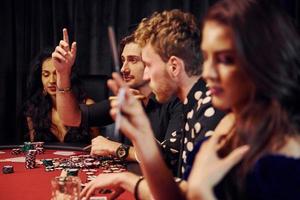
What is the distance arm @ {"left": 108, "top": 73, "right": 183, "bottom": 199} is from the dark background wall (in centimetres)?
274

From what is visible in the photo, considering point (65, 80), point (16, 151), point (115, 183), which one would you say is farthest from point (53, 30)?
point (115, 183)

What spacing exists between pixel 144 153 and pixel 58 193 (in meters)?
0.40

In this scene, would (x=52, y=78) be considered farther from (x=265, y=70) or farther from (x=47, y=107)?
(x=265, y=70)

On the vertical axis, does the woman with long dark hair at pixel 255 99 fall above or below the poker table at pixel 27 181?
above

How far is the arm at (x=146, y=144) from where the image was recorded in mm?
1218

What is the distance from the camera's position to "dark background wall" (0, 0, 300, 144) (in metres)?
4.19

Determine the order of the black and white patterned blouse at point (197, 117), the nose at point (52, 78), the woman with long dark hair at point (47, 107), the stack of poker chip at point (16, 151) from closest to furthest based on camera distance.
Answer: the black and white patterned blouse at point (197, 117)
the stack of poker chip at point (16, 151)
the woman with long dark hair at point (47, 107)
the nose at point (52, 78)

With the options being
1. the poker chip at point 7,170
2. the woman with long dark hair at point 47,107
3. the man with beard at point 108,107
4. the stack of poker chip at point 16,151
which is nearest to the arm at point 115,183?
the man with beard at point 108,107

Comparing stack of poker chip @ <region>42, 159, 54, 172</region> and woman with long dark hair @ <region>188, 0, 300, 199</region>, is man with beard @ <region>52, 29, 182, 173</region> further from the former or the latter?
woman with long dark hair @ <region>188, 0, 300, 199</region>

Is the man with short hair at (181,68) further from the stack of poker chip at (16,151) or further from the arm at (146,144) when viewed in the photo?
the stack of poker chip at (16,151)

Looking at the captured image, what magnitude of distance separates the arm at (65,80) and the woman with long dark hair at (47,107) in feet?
2.42

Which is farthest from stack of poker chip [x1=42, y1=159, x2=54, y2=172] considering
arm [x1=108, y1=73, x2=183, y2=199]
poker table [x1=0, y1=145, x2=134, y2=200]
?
arm [x1=108, y1=73, x2=183, y2=199]

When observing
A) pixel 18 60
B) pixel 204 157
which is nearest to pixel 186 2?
pixel 18 60

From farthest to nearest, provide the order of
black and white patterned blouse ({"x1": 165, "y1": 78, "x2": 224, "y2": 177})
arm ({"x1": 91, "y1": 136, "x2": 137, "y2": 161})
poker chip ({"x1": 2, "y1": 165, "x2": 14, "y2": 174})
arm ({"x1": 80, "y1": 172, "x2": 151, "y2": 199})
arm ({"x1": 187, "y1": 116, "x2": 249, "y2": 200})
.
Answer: arm ({"x1": 91, "y1": 136, "x2": 137, "y2": 161}) → poker chip ({"x1": 2, "y1": 165, "x2": 14, "y2": 174}) → black and white patterned blouse ({"x1": 165, "y1": 78, "x2": 224, "y2": 177}) → arm ({"x1": 80, "y1": 172, "x2": 151, "y2": 199}) → arm ({"x1": 187, "y1": 116, "x2": 249, "y2": 200})
